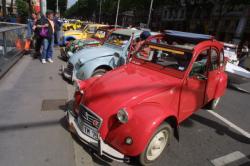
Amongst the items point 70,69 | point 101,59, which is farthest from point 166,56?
point 70,69

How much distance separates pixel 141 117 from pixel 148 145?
1.42 feet

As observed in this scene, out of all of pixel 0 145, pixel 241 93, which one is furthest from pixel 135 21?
pixel 0 145

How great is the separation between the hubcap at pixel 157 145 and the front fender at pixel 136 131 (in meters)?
0.24

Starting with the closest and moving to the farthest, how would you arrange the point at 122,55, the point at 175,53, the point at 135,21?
1. the point at 175,53
2. the point at 122,55
3. the point at 135,21

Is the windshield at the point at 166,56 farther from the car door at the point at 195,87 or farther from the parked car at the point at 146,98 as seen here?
the car door at the point at 195,87

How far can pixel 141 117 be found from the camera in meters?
3.38

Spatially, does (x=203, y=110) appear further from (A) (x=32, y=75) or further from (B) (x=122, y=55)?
(A) (x=32, y=75)

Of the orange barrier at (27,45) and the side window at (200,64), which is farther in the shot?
the orange barrier at (27,45)

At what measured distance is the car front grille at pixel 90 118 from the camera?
354 centimetres

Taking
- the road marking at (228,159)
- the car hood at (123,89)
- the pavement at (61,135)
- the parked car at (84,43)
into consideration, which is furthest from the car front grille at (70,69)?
the road marking at (228,159)

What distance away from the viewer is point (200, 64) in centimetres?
484

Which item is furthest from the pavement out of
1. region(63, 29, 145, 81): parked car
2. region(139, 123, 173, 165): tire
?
region(63, 29, 145, 81): parked car

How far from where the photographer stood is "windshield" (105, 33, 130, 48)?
7.87 m

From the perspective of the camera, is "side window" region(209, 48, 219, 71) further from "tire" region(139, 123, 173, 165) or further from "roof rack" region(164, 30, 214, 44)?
"tire" region(139, 123, 173, 165)
